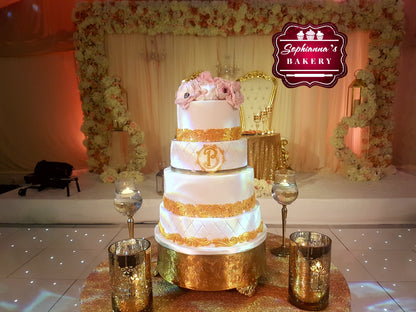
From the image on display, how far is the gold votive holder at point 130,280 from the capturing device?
5.43ft

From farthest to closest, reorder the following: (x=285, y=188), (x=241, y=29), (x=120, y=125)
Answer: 1. (x=241, y=29)
2. (x=120, y=125)
3. (x=285, y=188)

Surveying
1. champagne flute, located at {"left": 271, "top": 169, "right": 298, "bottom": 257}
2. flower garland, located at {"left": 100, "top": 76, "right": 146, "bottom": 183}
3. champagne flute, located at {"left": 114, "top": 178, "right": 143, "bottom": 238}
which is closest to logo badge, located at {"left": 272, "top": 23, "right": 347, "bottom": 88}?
flower garland, located at {"left": 100, "top": 76, "right": 146, "bottom": 183}

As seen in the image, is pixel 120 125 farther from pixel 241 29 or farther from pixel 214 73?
pixel 241 29

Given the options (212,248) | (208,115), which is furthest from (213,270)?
(208,115)

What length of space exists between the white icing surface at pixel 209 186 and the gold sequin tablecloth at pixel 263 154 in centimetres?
277

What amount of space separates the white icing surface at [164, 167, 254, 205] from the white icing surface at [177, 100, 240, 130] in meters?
0.29

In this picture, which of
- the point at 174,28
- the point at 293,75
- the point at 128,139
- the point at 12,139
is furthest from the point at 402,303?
the point at 12,139

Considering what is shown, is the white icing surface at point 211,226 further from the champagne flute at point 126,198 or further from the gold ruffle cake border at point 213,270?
the champagne flute at point 126,198

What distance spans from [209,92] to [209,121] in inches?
7.1

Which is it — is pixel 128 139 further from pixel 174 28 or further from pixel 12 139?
pixel 12 139

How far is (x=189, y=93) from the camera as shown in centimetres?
198

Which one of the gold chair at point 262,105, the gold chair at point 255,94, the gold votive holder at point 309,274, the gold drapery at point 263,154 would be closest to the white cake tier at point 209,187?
the gold votive holder at point 309,274

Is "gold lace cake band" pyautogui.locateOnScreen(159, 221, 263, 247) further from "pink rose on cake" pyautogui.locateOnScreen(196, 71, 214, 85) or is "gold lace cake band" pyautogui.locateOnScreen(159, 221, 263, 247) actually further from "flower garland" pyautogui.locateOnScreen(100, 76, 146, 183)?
"flower garland" pyautogui.locateOnScreen(100, 76, 146, 183)

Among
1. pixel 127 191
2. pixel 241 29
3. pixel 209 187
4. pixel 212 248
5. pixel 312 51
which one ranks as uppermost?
pixel 241 29
